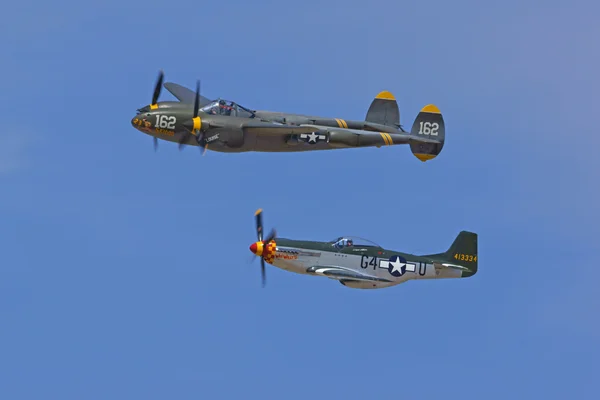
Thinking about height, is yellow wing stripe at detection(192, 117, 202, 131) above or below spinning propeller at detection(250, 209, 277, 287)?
above

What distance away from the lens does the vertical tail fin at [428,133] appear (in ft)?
255

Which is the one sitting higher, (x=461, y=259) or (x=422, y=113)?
(x=422, y=113)

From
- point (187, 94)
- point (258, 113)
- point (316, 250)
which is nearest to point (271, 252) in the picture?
point (316, 250)

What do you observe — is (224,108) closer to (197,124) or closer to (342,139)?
(197,124)

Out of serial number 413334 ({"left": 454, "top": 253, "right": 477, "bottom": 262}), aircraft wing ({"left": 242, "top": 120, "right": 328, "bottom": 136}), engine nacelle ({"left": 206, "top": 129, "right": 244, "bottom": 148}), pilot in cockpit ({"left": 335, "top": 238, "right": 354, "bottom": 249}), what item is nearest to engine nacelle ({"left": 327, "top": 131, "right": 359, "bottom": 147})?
aircraft wing ({"left": 242, "top": 120, "right": 328, "bottom": 136})

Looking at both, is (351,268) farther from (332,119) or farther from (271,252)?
(332,119)

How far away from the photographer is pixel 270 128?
72.1 meters

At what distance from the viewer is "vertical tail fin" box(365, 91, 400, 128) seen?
79562 mm

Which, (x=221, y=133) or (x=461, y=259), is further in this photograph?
(x=461, y=259)

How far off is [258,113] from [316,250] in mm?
8030

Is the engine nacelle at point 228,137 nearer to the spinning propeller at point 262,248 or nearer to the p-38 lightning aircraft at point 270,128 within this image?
the p-38 lightning aircraft at point 270,128

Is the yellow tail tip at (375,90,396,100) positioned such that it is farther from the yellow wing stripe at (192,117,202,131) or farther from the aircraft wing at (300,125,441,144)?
the yellow wing stripe at (192,117,202,131)

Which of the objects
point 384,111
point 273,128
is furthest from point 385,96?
point 273,128

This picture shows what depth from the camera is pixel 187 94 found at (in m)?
79.6
